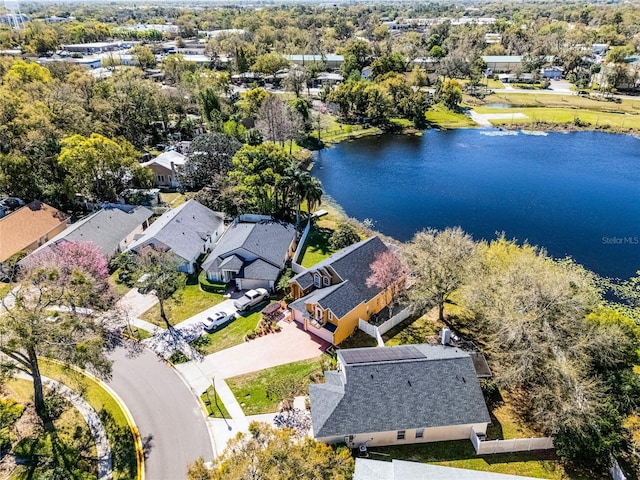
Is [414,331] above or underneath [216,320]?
underneath

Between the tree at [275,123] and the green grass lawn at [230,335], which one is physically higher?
the tree at [275,123]

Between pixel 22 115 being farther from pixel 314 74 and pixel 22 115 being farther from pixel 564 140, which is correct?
pixel 564 140

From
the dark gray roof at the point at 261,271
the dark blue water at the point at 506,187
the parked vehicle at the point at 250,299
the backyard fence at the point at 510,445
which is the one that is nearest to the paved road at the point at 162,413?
the parked vehicle at the point at 250,299

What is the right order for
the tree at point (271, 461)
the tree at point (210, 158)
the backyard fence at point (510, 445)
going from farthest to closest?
1. the tree at point (210, 158)
2. the backyard fence at point (510, 445)
3. the tree at point (271, 461)

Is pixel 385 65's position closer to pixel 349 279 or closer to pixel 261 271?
pixel 261 271

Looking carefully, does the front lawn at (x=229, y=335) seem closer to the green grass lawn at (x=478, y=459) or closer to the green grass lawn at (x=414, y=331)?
the green grass lawn at (x=414, y=331)

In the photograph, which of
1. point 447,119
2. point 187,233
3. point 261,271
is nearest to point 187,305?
Answer: point 261,271

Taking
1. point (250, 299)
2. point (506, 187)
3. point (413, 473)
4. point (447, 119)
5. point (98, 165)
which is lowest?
point (506, 187)

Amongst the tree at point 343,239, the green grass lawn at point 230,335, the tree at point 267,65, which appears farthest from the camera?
the tree at point 267,65
